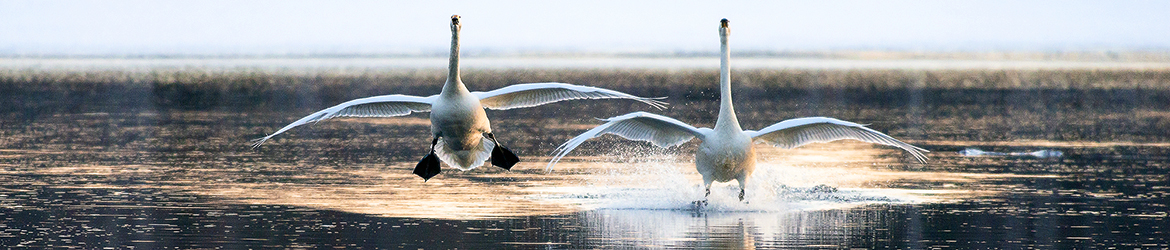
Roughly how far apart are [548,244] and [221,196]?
448cm

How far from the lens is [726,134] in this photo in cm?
1488

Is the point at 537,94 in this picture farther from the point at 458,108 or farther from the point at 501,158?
the point at 458,108

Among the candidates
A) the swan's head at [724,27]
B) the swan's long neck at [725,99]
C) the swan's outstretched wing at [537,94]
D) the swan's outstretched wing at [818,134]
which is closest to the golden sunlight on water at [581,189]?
the swan's outstretched wing at [818,134]

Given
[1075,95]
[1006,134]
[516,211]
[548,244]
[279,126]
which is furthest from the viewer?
[1075,95]

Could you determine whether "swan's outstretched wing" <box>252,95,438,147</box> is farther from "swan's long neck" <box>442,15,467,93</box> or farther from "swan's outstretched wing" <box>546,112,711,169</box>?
"swan's outstretched wing" <box>546,112,711,169</box>

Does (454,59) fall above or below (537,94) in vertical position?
above

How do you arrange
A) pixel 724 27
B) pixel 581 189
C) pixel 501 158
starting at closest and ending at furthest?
pixel 501 158, pixel 724 27, pixel 581 189

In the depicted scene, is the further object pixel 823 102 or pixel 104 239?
pixel 823 102

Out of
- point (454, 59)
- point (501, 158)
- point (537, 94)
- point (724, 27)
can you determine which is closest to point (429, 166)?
point (501, 158)

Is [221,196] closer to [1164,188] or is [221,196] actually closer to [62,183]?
[62,183]

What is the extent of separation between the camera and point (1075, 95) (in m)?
48.4

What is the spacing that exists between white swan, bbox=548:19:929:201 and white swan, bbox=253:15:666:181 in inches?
19.6

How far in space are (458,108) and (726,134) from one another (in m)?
2.64

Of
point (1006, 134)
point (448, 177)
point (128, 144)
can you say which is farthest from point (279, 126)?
point (1006, 134)
